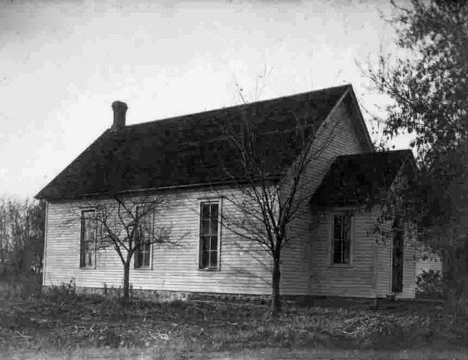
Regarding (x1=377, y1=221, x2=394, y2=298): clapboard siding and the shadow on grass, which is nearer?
the shadow on grass

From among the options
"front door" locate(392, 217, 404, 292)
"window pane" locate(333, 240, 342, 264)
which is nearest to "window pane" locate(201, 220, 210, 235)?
"window pane" locate(333, 240, 342, 264)

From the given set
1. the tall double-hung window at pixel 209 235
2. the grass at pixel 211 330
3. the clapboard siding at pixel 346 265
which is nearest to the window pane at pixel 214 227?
the tall double-hung window at pixel 209 235

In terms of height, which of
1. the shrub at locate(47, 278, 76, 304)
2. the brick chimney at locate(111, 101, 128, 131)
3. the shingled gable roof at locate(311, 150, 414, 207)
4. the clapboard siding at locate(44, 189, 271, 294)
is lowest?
the shrub at locate(47, 278, 76, 304)

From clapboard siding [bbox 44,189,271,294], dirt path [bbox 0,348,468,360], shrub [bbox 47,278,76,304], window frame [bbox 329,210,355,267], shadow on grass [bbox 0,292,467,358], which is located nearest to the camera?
dirt path [bbox 0,348,468,360]

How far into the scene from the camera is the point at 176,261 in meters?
21.3

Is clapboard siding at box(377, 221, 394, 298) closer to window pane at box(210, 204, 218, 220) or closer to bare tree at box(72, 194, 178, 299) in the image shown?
window pane at box(210, 204, 218, 220)

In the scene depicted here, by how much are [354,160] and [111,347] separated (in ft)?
37.7

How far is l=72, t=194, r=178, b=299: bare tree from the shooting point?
20562 mm

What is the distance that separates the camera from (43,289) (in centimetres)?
2569

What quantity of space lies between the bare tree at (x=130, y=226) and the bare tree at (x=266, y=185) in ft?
9.21

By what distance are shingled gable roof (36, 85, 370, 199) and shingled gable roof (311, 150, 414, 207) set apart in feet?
6.11

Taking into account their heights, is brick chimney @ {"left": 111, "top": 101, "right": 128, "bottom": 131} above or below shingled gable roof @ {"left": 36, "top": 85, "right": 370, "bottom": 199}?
above

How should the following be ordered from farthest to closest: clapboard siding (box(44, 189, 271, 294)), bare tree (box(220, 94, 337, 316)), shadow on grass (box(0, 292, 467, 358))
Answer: clapboard siding (box(44, 189, 271, 294)) → bare tree (box(220, 94, 337, 316)) → shadow on grass (box(0, 292, 467, 358))

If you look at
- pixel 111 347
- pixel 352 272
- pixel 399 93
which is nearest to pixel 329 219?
pixel 352 272
